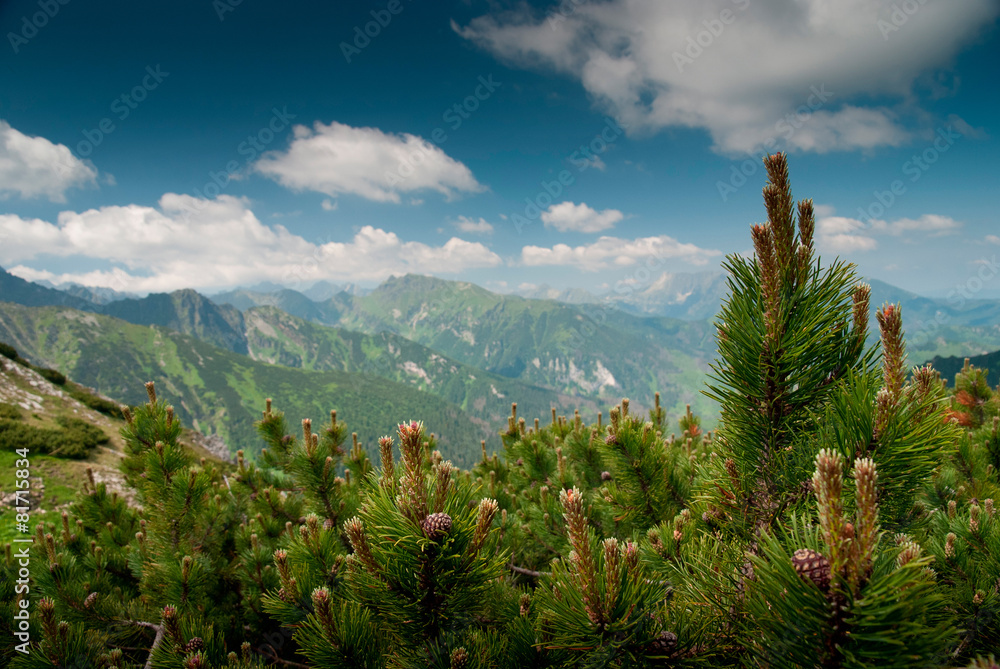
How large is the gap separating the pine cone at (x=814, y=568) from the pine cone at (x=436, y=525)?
1245 mm

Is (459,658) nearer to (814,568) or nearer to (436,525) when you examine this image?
(436,525)

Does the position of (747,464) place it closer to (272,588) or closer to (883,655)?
(883,655)

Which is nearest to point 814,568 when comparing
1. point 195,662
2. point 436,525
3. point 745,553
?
point 745,553

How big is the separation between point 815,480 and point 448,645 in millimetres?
1796

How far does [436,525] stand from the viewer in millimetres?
1682

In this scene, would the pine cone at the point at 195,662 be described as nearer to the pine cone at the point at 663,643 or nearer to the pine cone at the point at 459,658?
the pine cone at the point at 459,658

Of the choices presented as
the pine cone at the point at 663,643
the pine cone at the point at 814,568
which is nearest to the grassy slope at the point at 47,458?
the pine cone at the point at 663,643

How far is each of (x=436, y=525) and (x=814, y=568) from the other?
4.35 ft

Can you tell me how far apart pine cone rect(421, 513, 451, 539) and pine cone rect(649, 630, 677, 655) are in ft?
3.26

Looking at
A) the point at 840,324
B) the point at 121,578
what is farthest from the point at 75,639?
the point at 840,324

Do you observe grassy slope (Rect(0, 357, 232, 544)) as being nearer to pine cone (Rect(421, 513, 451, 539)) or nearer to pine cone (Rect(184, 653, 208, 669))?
pine cone (Rect(184, 653, 208, 669))

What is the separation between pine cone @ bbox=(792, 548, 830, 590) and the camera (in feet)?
3.85

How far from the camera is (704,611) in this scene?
1.92 m

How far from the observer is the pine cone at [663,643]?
5.41ft
